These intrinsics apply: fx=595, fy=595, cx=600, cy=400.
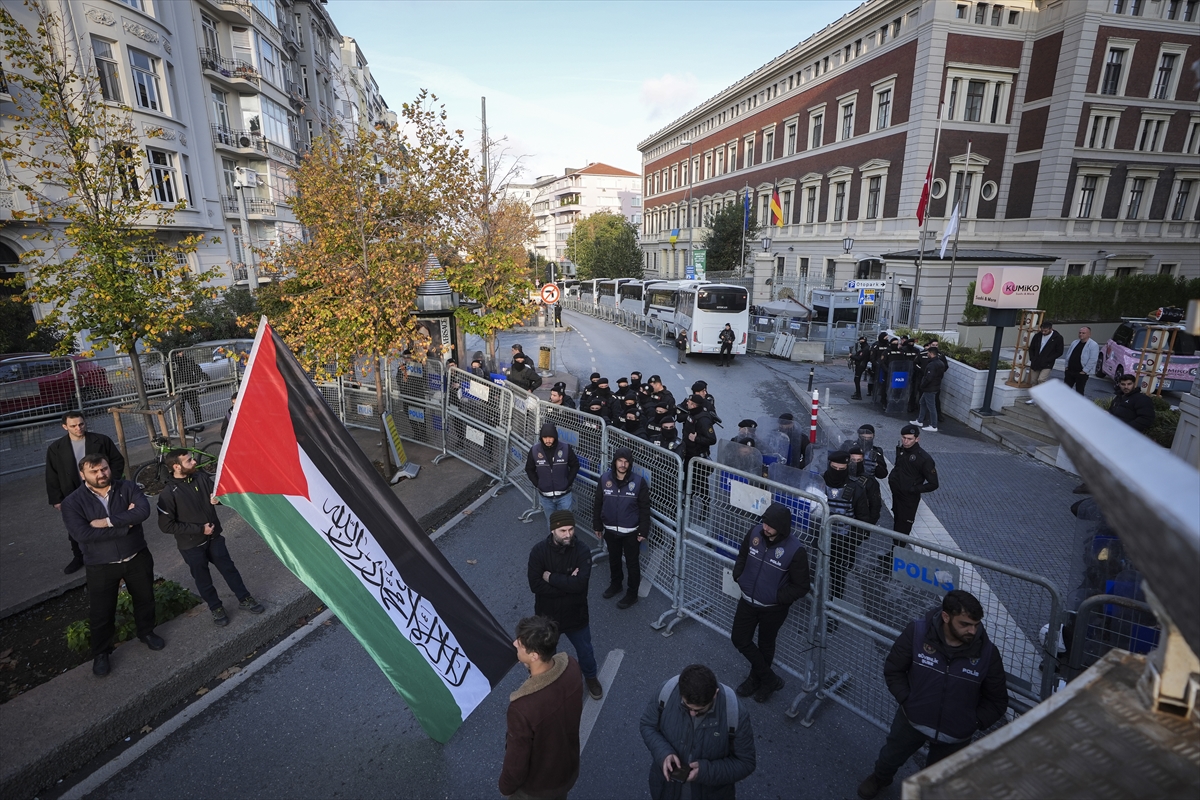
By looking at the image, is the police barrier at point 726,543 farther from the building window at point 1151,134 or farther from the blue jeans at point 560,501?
the building window at point 1151,134

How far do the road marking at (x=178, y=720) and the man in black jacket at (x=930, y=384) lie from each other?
1183cm

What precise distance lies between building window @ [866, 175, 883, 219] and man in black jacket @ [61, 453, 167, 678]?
37265mm

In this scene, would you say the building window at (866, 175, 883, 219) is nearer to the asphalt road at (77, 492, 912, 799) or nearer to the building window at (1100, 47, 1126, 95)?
the building window at (1100, 47, 1126, 95)

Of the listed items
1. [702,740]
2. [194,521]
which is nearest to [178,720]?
[194,521]

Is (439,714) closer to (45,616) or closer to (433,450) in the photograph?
Answer: (45,616)

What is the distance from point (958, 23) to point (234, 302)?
35629 mm

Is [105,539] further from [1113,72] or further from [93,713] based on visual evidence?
[1113,72]

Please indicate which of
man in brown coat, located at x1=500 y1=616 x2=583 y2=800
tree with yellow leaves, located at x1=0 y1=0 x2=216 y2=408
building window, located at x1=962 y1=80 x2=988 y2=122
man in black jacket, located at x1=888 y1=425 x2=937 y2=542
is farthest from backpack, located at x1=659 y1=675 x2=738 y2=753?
building window, located at x1=962 y1=80 x2=988 y2=122

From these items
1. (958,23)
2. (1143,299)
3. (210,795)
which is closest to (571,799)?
(210,795)

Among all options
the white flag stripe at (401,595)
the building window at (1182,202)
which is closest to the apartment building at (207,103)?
the white flag stripe at (401,595)

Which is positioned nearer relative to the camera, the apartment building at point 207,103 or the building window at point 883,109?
the apartment building at point 207,103

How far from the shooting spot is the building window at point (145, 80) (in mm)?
22677

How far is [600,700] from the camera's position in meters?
4.84

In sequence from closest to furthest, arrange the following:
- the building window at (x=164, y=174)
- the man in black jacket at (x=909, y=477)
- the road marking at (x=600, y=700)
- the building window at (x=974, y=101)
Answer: the road marking at (x=600, y=700), the man in black jacket at (x=909, y=477), the building window at (x=164, y=174), the building window at (x=974, y=101)
